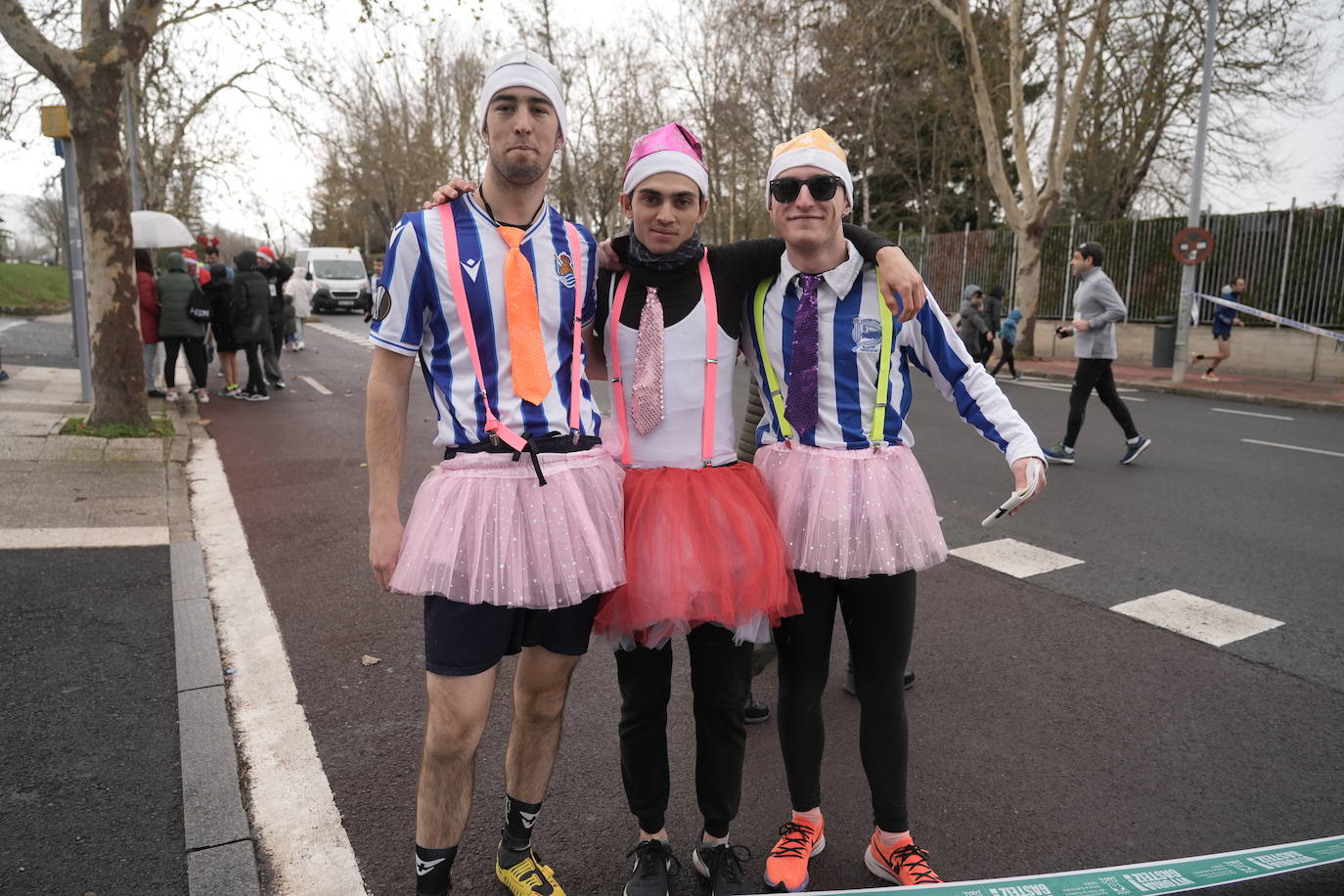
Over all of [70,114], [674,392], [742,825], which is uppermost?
Answer: [70,114]

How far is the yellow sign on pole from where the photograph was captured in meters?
9.07

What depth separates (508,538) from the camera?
212 centimetres

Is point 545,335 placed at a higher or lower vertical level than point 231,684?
higher

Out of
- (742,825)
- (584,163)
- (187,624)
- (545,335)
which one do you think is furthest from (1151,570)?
(584,163)

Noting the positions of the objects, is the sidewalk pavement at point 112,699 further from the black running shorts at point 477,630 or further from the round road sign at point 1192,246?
the round road sign at point 1192,246

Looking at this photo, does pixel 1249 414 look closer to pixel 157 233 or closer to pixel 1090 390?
pixel 1090 390

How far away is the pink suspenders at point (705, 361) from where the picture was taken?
7.91 feet

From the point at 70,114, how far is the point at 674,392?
28.7 ft

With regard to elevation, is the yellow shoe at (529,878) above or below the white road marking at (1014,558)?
below

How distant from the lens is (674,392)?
241cm

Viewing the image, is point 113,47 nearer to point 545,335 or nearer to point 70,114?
point 70,114

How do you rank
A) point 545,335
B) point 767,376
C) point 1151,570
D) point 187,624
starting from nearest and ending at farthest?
1. point 545,335
2. point 767,376
3. point 187,624
4. point 1151,570

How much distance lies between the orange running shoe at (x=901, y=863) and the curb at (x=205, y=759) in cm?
173

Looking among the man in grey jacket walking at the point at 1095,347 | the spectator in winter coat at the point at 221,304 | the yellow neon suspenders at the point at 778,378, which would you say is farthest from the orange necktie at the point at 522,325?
the spectator in winter coat at the point at 221,304
